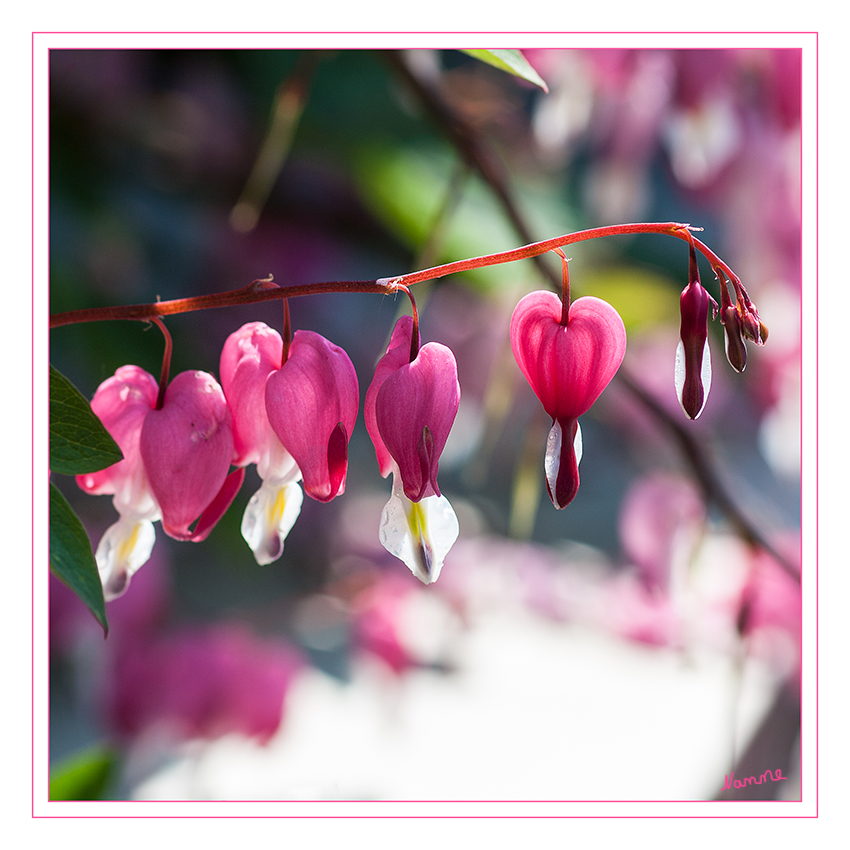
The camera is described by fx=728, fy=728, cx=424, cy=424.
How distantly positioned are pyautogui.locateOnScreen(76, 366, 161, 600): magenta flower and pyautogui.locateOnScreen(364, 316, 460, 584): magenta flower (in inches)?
4.8

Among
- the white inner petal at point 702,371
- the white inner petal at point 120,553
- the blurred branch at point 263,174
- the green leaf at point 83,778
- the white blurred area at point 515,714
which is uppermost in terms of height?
the blurred branch at point 263,174

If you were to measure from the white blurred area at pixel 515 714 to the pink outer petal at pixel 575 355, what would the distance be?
0.47 m

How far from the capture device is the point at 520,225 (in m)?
0.56

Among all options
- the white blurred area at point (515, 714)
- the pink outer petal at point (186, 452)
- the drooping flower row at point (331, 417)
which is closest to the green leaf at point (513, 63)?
the drooping flower row at point (331, 417)

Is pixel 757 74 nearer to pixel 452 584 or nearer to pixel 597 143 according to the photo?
pixel 597 143

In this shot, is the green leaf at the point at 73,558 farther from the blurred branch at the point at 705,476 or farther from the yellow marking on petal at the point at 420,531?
the blurred branch at the point at 705,476

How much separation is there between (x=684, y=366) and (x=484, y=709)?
2.50 ft

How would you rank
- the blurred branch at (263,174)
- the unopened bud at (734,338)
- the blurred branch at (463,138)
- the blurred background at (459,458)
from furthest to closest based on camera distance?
the blurred branch at (263,174) → the blurred background at (459,458) → the blurred branch at (463,138) → the unopened bud at (734,338)

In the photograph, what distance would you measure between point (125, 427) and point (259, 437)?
0.07 meters

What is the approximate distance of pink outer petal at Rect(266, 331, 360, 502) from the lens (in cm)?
33

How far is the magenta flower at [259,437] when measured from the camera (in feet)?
1.17

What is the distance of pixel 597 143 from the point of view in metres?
1.07
